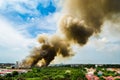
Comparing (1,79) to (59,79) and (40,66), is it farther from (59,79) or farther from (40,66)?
(40,66)

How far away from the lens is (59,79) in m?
48.4

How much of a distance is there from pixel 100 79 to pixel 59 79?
774 cm

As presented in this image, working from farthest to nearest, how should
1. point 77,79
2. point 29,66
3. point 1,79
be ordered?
point 29,66 → point 77,79 → point 1,79

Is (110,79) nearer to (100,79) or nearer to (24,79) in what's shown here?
(100,79)

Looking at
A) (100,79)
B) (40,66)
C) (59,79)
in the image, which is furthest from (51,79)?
(40,66)

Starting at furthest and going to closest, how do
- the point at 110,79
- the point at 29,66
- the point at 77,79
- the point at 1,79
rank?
the point at 29,66
the point at 110,79
the point at 77,79
the point at 1,79

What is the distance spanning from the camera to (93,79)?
165 ft

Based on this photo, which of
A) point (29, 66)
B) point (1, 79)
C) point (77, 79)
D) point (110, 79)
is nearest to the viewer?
point (1, 79)

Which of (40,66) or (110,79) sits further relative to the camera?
(40,66)

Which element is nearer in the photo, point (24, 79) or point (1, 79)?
point (1, 79)

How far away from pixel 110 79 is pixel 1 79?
67.5 feet

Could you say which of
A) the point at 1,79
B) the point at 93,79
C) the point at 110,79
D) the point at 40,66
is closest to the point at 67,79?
the point at 93,79

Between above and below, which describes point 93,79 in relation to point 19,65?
below

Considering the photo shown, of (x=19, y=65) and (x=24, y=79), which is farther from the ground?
(x=19, y=65)
